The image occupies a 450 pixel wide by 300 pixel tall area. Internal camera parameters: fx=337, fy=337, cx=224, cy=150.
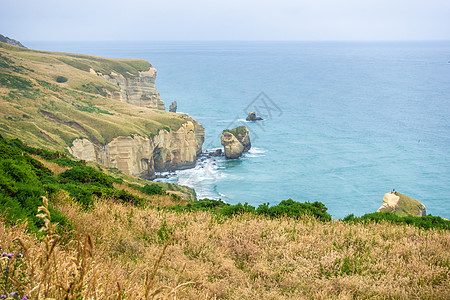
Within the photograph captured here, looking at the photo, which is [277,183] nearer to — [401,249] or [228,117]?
[228,117]

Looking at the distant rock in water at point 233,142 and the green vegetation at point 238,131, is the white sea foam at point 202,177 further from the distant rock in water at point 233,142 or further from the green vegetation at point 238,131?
the green vegetation at point 238,131

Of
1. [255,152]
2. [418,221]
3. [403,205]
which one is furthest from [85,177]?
[255,152]

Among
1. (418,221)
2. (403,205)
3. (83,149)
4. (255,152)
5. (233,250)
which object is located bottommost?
(255,152)

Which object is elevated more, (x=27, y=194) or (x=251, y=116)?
(x=27, y=194)

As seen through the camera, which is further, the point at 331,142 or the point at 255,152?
the point at 331,142

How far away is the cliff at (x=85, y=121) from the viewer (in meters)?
46.1

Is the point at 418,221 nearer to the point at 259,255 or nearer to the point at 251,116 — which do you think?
the point at 259,255

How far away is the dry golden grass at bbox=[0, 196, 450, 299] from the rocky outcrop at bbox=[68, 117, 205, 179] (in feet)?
133

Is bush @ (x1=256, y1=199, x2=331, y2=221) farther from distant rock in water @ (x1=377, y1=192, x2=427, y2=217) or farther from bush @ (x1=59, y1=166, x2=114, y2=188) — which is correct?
distant rock in water @ (x1=377, y1=192, x2=427, y2=217)

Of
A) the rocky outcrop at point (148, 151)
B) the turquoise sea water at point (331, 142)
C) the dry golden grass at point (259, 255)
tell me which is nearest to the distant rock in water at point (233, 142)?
the turquoise sea water at point (331, 142)

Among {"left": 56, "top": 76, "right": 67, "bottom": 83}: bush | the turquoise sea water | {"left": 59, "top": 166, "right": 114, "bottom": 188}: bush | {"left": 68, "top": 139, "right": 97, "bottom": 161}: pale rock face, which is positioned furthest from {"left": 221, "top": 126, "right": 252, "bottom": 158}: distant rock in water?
{"left": 59, "top": 166, "right": 114, "bottom": 188}: bush

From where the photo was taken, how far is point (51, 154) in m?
25.4

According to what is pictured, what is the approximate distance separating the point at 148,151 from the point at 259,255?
5022 cm

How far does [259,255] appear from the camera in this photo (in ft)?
27.5
